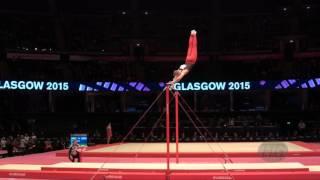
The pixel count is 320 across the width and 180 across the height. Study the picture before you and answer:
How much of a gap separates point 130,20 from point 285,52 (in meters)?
10.8

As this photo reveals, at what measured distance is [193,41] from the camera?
35.6ft

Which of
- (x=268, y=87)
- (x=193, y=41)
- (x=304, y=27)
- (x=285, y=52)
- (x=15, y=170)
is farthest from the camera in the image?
(x=304, y=27)

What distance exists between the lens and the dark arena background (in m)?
27.0

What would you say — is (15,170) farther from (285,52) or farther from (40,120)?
(285,52)

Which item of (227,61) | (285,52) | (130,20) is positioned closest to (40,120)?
(130,20)

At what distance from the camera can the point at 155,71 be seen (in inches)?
1297

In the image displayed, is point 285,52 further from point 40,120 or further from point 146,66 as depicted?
point 40,120

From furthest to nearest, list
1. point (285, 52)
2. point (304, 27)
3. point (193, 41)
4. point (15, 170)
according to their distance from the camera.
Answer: point (304, 27), point (285, 52), point (15, 170), point (193, 41)

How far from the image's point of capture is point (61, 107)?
31.1 meters

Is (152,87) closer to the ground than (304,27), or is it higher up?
closer to the ground

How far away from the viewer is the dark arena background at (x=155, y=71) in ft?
88.7

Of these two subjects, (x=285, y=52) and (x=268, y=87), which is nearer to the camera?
(x=268, y=87)

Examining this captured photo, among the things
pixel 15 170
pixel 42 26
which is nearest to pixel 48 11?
pixel 42 26

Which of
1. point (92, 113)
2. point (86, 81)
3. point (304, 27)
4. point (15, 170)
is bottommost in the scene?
point (15, 170)
